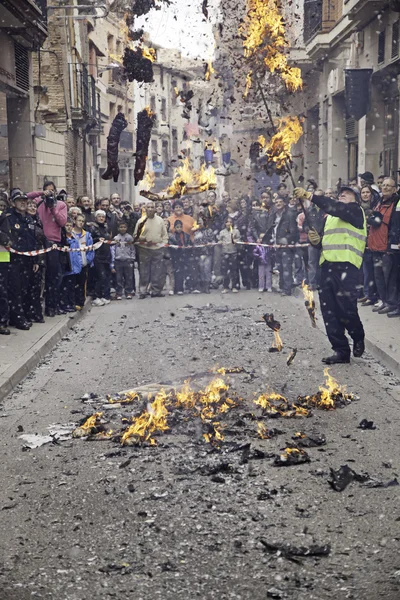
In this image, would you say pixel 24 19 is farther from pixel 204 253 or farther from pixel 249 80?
pixel 249 80

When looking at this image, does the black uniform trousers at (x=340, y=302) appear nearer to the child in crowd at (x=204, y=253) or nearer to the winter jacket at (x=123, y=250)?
the winter jacket at (x=123, y=250)

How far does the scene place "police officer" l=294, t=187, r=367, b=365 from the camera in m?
9.96

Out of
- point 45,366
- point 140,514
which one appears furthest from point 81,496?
point 45,366

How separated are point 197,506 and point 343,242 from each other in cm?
543

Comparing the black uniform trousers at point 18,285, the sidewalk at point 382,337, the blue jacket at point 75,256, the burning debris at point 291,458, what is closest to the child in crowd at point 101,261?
the blue jacket at point 75,256

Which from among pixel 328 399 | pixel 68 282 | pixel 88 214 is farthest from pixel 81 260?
pixel 328 399

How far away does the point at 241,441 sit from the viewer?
6.56m

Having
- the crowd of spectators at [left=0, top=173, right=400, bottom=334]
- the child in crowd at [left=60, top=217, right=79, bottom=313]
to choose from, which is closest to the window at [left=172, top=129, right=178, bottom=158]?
the crowd of spectators at [left=0, top=173, right=400, bottom=334]

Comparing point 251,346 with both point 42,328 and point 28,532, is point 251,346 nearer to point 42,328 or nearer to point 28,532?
point 42,328

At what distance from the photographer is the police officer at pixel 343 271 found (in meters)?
9.96

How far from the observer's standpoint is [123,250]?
17750 millimetres

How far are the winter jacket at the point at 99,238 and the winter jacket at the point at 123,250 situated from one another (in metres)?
0.68

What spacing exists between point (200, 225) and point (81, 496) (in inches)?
549

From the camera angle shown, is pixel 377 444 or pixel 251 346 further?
pixel 251 346
